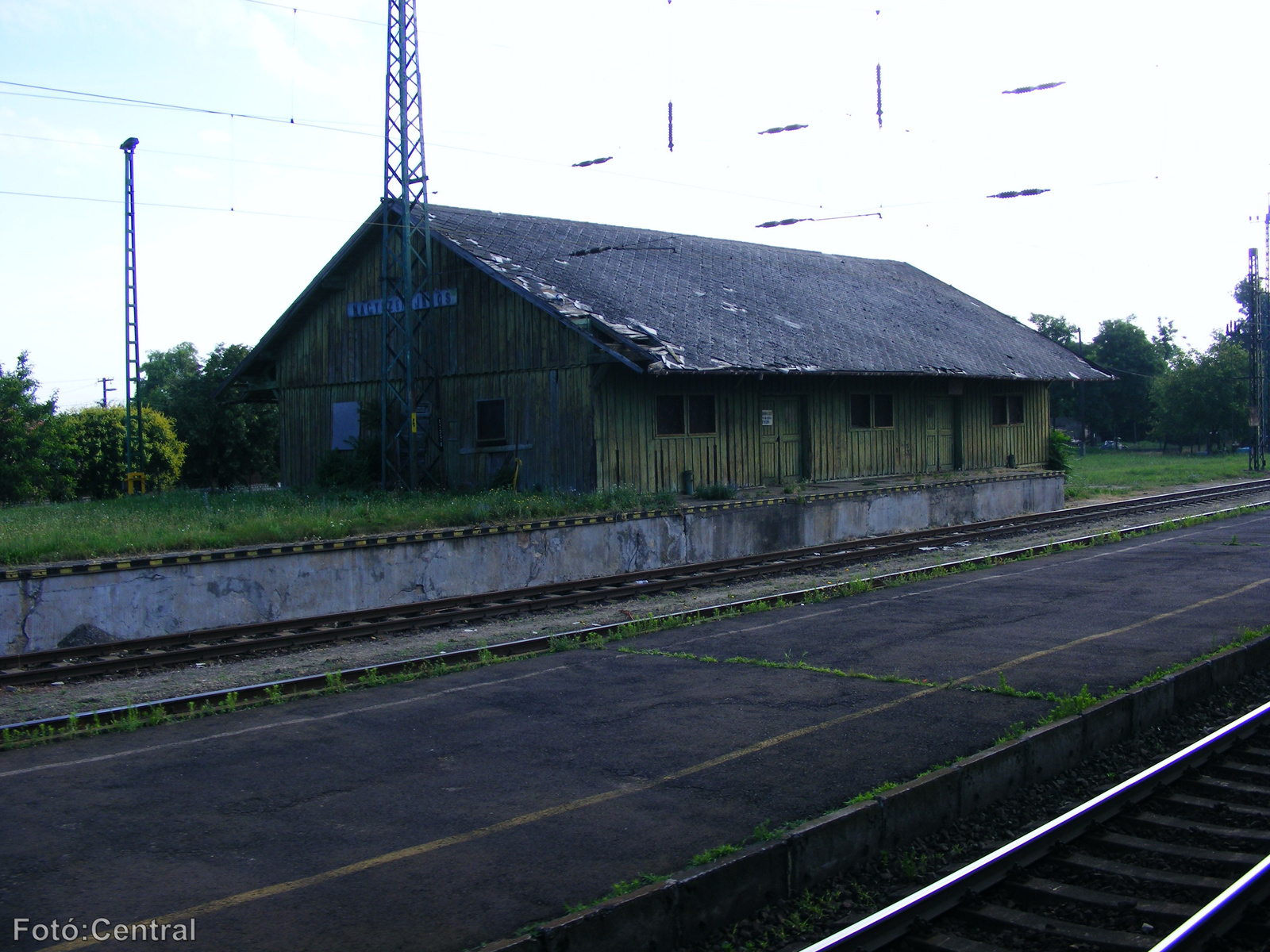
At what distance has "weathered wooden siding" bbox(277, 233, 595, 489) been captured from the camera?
21.6m

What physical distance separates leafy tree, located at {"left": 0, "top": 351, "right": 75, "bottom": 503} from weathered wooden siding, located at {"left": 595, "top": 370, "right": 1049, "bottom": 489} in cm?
2233

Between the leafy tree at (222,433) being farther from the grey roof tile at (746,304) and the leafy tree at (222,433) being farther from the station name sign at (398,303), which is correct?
the grey roof tile at (746,304)

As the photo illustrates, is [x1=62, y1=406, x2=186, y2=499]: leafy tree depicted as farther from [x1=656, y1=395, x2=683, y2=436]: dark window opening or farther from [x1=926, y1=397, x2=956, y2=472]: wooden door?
[x1=926, y1=397, x2=956, y2=472]: wooden door

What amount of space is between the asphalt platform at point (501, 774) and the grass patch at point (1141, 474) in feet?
77.1

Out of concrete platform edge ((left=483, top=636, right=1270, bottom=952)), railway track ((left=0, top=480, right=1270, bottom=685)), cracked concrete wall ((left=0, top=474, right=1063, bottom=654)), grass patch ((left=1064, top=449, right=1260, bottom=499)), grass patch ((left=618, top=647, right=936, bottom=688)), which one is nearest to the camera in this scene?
concrete platform edge ((left=483, top=636, right=1270, bottom=952))

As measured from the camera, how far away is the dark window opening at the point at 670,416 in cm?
2248

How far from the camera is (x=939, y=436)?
98.2 ft

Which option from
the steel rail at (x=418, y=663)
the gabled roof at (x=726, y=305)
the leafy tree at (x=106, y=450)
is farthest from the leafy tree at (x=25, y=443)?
the steel rail at (x=418, y=663)

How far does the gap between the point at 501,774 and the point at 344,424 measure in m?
20.9

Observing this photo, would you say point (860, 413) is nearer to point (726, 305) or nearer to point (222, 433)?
point (726, 305)

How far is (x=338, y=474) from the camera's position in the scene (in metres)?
24.5

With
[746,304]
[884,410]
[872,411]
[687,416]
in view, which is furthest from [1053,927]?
[884,410]

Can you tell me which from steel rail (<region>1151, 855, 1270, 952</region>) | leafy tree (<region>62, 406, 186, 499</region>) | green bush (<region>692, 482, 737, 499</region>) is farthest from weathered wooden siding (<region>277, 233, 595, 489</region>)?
steel rail (<region>1151, 855, 1270, 952</region>)

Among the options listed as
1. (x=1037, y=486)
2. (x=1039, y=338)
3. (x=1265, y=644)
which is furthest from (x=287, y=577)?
(x=1039, y=338)
